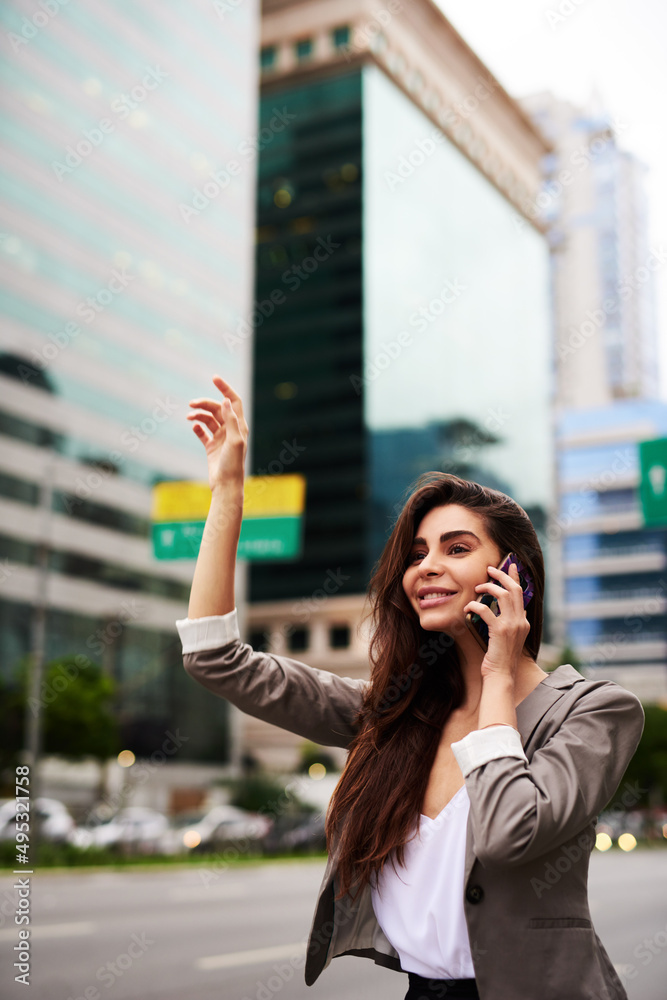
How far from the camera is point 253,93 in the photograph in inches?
2375

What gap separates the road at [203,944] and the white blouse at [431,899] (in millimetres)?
3402

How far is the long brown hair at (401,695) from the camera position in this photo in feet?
6.31

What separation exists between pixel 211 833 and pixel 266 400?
47.4 meters

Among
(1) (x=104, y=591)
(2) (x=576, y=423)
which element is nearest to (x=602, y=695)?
(1) (x=104, y=591)

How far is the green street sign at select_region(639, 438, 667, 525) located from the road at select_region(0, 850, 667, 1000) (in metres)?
3.62

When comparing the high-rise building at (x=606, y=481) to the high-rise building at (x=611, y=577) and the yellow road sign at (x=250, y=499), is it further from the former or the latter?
the yellow road sign at (x=250, y=499)

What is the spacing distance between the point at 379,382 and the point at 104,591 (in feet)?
80.1

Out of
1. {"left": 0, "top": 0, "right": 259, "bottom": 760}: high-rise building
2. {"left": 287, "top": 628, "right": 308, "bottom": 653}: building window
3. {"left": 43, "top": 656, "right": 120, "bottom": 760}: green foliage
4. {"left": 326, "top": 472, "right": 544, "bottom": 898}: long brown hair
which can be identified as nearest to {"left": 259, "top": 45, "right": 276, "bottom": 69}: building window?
{"left": 0, "top": 0, "right": 259, "bottom": 760}: high-rise building

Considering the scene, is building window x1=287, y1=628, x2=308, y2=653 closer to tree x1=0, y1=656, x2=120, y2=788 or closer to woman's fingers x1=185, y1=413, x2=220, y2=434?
tree x1=0, y1=656, x2=120, y2=788

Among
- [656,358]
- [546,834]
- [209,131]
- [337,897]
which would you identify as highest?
[209,131]

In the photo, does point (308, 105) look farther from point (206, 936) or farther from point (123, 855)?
point (206, 936)

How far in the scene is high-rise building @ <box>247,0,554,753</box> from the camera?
2501 inches

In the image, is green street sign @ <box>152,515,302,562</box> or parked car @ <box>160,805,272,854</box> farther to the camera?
parked car @ <box>160,805,272,854</box>

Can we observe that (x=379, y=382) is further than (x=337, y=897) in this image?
Yes
